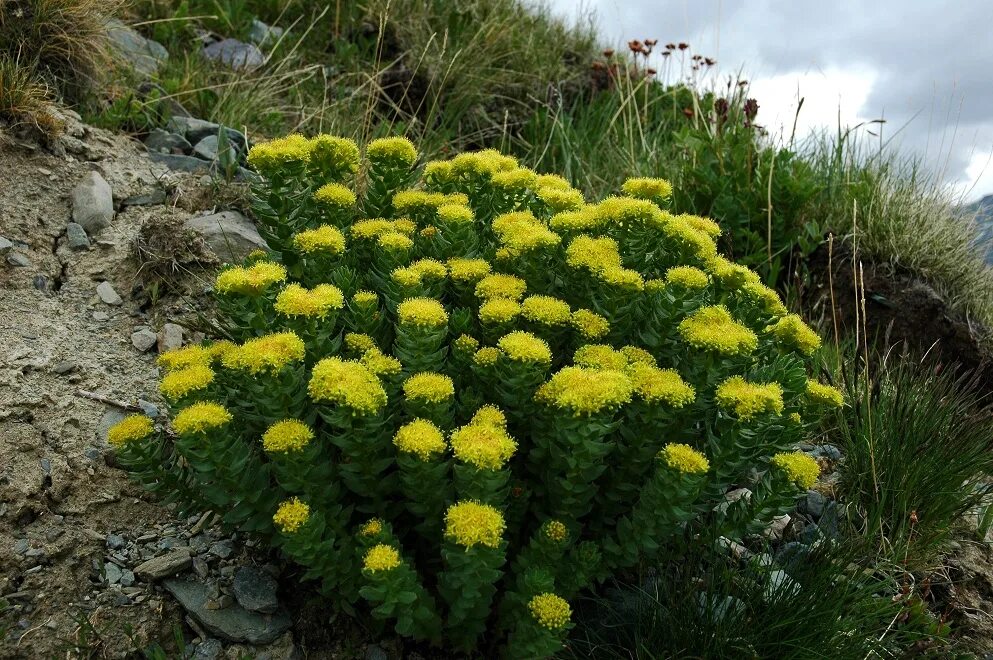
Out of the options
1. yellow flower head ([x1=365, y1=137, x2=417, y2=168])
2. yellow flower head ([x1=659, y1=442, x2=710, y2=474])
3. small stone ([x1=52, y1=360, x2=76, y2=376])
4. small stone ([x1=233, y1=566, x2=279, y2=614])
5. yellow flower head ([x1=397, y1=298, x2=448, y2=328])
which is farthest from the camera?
small stone ([x1=52, y1=360, x2=76, y2=376])

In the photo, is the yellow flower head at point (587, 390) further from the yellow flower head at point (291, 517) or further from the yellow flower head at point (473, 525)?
the yellow flower head at point (291, 517)

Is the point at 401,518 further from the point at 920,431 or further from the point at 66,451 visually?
the point at 920,431

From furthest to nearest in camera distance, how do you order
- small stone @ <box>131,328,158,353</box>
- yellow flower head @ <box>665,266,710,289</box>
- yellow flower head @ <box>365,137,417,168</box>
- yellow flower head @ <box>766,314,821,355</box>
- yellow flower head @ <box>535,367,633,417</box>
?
small stone @ <box>131,328,158,353</box>, yellow flower head @ <box>365,137,417,168</box>, yellow flower head @ <box>766,314,821,355</box>, yellow flower head @ <box>665,266,710,289</box>, yellow flower head @ <box>535,367,633,417</box>

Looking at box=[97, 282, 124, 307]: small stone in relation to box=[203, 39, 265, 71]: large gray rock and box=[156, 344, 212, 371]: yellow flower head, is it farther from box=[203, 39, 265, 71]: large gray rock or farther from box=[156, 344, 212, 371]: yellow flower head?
box=[203, 39, 265, 71]: large gray rock

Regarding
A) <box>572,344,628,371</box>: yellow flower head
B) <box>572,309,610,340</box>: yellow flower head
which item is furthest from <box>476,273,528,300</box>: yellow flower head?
<box>572,344,628,371</box>: yellow flower head

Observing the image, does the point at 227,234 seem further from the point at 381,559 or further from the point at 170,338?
the point at 381,559

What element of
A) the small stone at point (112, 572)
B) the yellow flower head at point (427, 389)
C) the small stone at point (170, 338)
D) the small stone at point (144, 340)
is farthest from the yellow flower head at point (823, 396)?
the small stone at point (144, 340)

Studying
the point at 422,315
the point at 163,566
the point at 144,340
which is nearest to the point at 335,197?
the point at 422,315

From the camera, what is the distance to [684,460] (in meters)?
2.55

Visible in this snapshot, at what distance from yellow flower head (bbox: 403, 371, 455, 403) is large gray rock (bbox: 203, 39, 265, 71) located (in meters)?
5.20

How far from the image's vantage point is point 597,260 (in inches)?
114

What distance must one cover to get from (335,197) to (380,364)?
0.98 meters

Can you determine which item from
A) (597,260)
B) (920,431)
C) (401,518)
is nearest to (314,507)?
(401,518)

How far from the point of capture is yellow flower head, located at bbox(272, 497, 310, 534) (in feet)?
7.99
